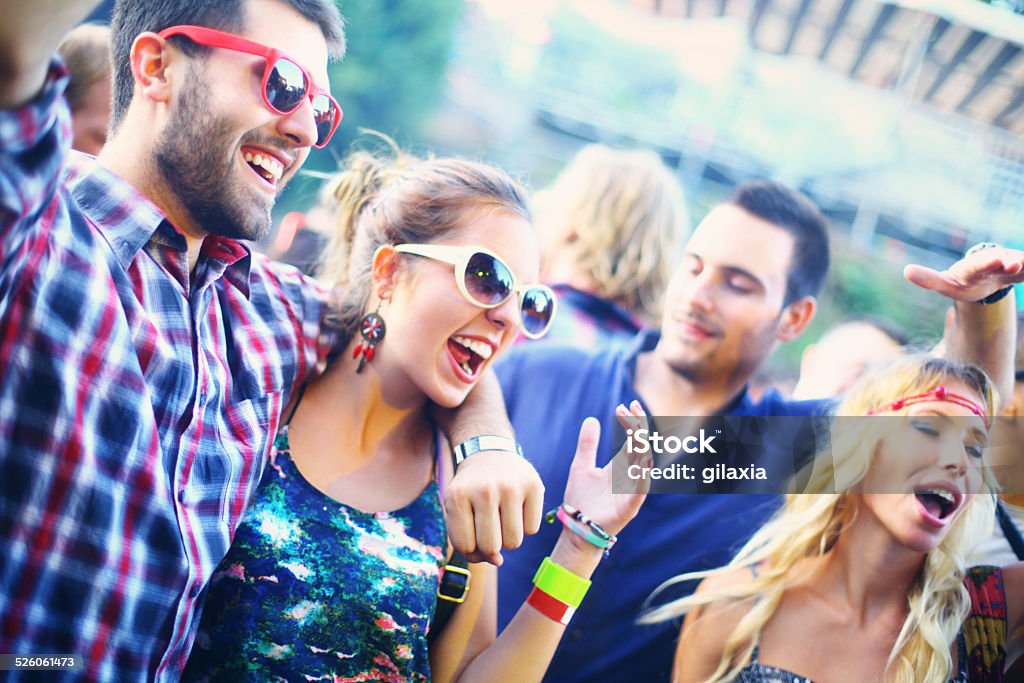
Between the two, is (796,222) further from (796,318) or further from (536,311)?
(536,311)

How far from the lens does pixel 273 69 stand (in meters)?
1.54

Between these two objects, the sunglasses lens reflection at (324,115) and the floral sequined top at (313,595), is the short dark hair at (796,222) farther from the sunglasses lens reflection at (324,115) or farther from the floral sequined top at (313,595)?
the floral sequined top at (313,595)

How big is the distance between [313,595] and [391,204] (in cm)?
89

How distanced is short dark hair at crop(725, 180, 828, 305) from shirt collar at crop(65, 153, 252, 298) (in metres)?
1.41

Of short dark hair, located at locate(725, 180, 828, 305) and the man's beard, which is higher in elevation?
short dark hair, located at locate(725, 180, 828, 305)

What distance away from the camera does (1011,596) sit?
199 cm

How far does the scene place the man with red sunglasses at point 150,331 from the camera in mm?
1250

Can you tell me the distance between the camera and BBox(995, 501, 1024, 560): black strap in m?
2.03

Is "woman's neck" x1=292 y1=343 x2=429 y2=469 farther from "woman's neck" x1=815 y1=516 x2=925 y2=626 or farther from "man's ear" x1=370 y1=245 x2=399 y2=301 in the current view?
"woman's neck" x1=815 y1=516 x2=925 y2=626

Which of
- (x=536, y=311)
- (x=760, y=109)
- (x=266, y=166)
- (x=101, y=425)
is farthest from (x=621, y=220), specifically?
(x=101, y=425)

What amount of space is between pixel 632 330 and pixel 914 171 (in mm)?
900

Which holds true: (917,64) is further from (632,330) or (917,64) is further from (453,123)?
(453,123)

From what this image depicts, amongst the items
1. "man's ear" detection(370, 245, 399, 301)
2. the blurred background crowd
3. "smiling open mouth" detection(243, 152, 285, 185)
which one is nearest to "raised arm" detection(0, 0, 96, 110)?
"smiling open mouth" detection(243, 152, 285, 185)

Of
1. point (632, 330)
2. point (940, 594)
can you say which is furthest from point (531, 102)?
point (940, 594)
